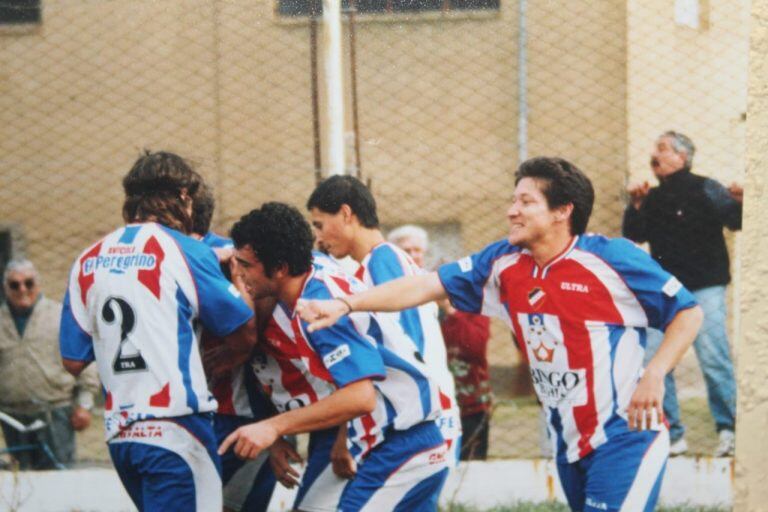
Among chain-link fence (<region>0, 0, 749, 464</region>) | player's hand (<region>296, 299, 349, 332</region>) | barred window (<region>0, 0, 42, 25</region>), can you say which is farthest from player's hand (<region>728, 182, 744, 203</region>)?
barred window (<region>0, 0, 42, 25</region>)

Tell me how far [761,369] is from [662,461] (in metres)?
2.60

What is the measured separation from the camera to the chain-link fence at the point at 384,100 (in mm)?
7535

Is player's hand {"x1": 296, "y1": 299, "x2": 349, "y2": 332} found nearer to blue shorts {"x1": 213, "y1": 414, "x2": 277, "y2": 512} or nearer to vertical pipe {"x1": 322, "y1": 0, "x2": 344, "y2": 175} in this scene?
blue shorts {"x1": 213, "y1": 414, "x2": 277, "y2": 512}

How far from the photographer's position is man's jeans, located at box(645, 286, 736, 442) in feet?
21.9

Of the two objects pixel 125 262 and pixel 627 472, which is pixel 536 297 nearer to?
pixel 627 472

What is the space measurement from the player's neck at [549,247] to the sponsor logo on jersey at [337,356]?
2.40 feet

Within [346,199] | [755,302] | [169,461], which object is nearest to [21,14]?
[346,199]

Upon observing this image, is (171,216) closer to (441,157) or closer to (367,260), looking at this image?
(367,260)

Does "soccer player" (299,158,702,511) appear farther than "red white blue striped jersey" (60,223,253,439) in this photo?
Yes

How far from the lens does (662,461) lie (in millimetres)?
4070

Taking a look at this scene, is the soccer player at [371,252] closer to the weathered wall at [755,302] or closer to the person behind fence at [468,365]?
the person behind fence at [468,365]

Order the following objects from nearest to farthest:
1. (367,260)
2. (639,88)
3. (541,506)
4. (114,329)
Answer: (114,329) < (367,260) < (541,506) < (639,88)

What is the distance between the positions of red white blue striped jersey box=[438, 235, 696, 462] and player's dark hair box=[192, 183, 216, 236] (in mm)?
1178

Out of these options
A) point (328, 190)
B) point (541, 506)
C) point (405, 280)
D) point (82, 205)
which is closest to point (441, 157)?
point (82, 205)
